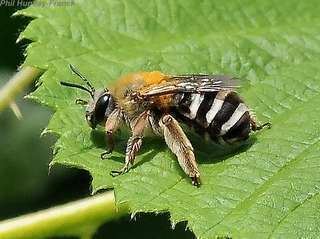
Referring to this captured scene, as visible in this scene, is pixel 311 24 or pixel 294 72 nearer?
pixel 294 72

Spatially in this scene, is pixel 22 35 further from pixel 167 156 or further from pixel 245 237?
pixel 245 237

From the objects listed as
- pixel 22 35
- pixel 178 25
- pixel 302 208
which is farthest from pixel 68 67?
pixel 302 208

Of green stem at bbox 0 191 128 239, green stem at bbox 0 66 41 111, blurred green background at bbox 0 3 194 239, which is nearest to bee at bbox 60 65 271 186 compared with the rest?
green stem at bbox 0 191 128 239

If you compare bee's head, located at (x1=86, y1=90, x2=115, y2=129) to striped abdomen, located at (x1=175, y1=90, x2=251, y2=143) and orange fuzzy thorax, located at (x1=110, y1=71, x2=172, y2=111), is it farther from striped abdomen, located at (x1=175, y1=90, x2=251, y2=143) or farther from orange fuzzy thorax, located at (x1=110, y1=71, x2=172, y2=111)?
striped abdomen, located at (x1=175, y1=90, x2=251, y2=143)

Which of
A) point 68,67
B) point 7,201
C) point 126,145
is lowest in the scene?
point 7,201

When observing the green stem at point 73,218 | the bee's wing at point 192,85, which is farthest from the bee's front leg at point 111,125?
the green stem at point 73,218

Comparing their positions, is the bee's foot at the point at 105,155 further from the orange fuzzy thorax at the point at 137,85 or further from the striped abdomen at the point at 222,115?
the striped abdomen at the point at 222,115

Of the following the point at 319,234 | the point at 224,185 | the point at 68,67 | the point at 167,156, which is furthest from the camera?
the point at 68,67
